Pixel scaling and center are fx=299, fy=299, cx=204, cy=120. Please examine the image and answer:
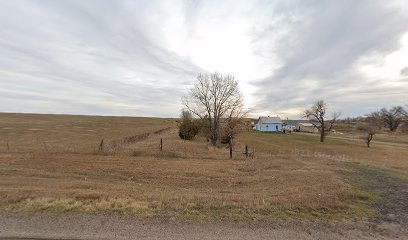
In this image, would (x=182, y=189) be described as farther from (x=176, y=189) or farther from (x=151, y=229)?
(x=151, y=229)

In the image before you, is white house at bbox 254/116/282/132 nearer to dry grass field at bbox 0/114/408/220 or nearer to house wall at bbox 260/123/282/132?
house wall at bbox 260/123/282/132

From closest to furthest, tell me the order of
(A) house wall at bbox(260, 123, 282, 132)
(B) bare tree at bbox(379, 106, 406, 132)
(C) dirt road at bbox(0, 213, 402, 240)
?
(C) dirt road at bbox(0, 213, 402, 240)
(A) house wall at bbox(260, 123, 282, 132)
(B) bare tree at bbox(379, 106, 406, 132)

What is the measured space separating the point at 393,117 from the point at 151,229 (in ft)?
453

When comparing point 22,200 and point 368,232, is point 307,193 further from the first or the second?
point 22,200

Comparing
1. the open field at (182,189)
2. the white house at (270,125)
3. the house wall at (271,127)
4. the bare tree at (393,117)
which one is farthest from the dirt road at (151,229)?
the bare tree at (393,117)

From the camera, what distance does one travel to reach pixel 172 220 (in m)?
6.70

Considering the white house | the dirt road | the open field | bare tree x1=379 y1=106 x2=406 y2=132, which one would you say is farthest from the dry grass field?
bare tree x1=379 y1=106 x2=406 y2=132

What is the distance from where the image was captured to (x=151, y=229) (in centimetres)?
612

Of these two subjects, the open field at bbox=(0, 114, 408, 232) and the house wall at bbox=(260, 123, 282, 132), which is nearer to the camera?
the open field at bbox=(0, 114, 408, 232)

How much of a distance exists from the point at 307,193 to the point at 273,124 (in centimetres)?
9418

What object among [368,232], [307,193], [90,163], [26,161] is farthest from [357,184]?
[26,161]

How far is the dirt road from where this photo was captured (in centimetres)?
577

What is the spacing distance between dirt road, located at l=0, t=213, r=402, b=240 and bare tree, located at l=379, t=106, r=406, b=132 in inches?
5224

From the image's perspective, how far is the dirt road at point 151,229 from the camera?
5770 mm
